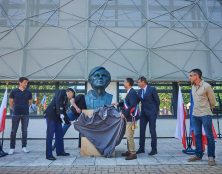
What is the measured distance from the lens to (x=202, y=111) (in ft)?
15.6

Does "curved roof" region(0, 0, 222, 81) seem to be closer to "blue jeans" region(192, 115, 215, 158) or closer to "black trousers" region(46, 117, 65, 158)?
"black trousers" region(46, 117, 65, 158)

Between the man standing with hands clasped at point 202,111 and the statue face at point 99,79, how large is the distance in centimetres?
197

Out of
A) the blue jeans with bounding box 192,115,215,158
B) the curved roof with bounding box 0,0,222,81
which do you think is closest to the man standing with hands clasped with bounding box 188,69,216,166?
the blue jeans with bounding box 192,115,215,158

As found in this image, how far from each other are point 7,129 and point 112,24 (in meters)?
5.87

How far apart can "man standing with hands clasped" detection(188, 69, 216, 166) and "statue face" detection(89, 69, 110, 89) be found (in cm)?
197

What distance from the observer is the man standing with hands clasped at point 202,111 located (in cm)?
464

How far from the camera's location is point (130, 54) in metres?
10.4

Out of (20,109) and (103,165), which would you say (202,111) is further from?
(20,109)

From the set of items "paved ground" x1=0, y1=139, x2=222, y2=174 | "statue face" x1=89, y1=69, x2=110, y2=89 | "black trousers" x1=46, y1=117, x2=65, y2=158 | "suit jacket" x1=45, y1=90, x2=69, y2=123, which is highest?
"statue face" x1=89, y1=69, x2=110, y2=89

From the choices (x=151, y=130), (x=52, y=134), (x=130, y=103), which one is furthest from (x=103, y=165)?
(x=151, y=130)

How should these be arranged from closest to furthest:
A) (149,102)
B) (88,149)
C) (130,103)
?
(130,103) → (88,149) → (149,102)

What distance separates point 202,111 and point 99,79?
7.74 feet

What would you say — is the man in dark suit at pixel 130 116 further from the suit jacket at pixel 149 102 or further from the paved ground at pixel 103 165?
the suit jacket at pixel 149 102

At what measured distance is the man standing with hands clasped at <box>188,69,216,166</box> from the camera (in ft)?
15.2
